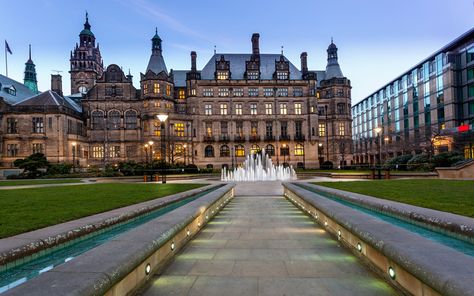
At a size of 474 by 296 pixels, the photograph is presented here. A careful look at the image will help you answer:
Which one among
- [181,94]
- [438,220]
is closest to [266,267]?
[438,220]

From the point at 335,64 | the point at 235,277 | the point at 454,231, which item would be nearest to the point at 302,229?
the point at 454,231

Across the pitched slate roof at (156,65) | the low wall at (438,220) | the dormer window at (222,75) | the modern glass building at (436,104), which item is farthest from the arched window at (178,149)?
the low wall at (438,220)

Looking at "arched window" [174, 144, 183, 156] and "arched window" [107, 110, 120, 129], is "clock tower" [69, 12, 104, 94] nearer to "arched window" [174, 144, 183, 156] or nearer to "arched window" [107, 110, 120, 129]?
"arched window" [107, 110, 120, 129]

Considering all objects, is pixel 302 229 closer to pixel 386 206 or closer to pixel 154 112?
pixel 386 206

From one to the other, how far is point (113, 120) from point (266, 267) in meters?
57.3

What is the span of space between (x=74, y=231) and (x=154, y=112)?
50393 millimetres

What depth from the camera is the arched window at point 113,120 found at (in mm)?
56375

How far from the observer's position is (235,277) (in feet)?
15.2

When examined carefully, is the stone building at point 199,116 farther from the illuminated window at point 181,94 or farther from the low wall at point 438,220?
the low wall at point 438,220

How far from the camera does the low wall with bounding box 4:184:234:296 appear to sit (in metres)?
2.84

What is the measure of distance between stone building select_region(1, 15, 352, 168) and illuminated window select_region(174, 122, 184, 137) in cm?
19

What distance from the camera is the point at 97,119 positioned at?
5622 cm

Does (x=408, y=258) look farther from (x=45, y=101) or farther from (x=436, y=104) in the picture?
(x=436, y=104)

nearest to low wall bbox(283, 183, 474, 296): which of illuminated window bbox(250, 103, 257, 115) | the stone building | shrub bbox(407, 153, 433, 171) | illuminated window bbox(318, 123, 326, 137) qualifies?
shrub bbox(407, 153, 433, 171)
